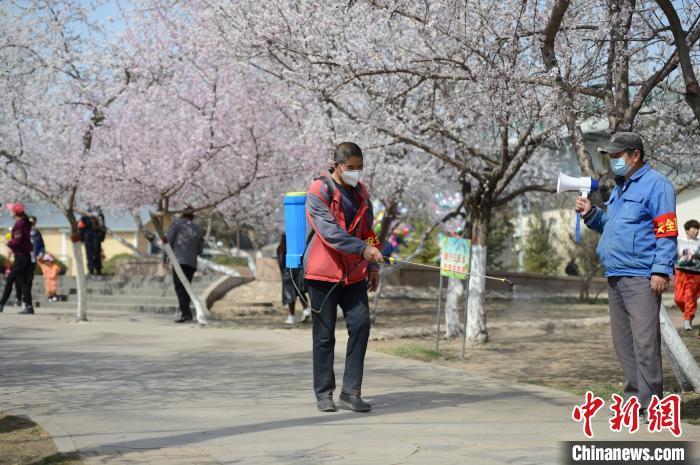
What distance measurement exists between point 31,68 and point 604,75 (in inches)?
410

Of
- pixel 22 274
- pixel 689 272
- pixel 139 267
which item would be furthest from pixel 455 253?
pixel 139 267

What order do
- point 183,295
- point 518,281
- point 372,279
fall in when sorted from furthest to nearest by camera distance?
point 518,281, point 183,295, point 372,279

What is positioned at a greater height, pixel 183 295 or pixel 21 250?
pixel 21 250

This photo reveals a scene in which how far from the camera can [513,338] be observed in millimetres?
15484

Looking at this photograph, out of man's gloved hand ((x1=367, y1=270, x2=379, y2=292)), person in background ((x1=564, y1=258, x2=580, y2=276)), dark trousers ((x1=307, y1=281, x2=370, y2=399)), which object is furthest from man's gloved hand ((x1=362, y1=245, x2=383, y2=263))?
person in background ((x1=564, y1=258, x2=580, y2=276))

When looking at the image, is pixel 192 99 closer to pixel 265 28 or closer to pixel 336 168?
pixel 265 28

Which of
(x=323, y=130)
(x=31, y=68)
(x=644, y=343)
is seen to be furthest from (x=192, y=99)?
(x=644, y=343)

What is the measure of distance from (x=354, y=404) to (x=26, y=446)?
2332 millimetres

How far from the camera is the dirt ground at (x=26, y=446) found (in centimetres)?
543

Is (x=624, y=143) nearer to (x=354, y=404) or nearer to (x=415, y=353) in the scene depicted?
(x=354, y=404)

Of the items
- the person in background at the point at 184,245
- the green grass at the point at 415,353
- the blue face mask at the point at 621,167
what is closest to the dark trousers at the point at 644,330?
the blue face mask at the point at 621,167

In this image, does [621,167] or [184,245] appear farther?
[184,245]

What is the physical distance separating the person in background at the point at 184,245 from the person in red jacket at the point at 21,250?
274cm

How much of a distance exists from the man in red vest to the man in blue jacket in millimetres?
1625
